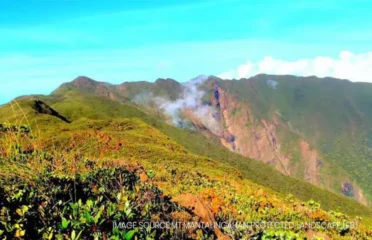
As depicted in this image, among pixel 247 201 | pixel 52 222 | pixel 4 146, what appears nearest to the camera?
pixel 52 222

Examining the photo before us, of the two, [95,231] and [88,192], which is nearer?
[95,231]

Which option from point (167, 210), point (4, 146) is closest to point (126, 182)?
point (167, 210)

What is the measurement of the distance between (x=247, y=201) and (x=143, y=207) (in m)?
13.3

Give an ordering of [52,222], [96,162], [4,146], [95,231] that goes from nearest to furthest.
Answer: [95,231], [52,222], [4,146], [96,162]

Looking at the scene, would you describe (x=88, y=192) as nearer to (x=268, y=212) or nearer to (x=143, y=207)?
(x=143, y=207)

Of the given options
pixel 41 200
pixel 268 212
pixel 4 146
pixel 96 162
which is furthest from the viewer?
pixel 96 162

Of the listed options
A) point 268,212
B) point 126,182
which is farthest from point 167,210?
point 268,212

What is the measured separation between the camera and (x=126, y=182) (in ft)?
50.2

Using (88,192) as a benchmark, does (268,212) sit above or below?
below

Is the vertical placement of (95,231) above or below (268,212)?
above

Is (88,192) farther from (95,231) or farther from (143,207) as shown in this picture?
(95,231)

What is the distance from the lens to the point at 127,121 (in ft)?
502

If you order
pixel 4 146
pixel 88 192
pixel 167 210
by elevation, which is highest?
pixel 4 146

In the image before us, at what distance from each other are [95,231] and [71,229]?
1.37ft
